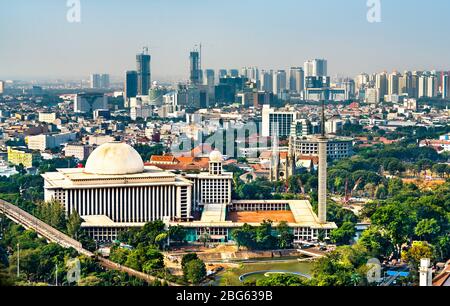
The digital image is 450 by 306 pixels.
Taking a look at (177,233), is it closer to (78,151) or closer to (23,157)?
(23,157)

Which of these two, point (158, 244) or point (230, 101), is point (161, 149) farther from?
point (230, 101)

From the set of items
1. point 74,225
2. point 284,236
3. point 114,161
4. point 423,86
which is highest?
point 423,86

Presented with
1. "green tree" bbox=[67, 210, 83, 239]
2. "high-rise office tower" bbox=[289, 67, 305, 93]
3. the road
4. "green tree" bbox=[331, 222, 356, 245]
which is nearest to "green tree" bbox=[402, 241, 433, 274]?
"green tree" bbox=[331, 222, 356, 245]

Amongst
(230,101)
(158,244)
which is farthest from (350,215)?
(230,101)

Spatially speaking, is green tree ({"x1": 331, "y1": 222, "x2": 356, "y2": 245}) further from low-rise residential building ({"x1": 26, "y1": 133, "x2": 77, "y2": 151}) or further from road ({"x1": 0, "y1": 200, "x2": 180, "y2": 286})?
low-rise residential building ({"x1": 26, "y1": 133, "x2": 77, "y2": 151})

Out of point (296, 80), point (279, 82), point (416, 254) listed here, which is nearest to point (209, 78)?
point (279, 82)

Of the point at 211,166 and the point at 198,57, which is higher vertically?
the point at 198,57
